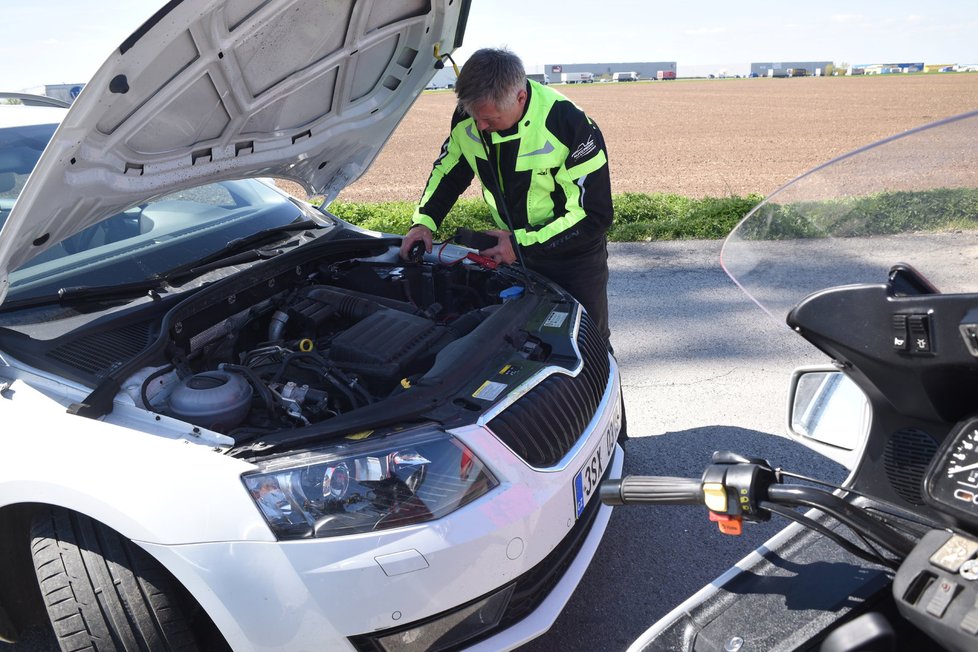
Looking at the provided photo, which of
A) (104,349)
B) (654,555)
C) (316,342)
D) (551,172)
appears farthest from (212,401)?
(551,172)

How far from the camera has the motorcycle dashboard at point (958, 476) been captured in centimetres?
111

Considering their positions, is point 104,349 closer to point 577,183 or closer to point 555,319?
point 555,319

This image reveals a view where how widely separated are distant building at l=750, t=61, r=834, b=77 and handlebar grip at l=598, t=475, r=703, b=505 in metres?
96.4

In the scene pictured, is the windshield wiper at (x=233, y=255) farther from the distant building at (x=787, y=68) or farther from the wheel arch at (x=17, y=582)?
the distant building at (x=787, y=68)

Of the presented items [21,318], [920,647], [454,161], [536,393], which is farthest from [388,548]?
[454,161]

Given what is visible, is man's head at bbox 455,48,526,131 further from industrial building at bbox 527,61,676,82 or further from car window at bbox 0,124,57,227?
industrial building at bbox 527,61,676,82

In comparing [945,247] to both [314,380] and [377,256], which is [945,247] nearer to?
[314,380]

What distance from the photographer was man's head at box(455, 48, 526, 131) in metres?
3.34

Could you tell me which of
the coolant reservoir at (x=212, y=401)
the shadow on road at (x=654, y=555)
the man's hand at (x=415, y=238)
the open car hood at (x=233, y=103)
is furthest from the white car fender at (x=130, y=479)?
the man's hand at (x=415, y=238)

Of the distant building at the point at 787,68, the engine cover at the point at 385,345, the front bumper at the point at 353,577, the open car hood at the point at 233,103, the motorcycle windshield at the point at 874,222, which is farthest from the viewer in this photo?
the distant building at the point at 787,68

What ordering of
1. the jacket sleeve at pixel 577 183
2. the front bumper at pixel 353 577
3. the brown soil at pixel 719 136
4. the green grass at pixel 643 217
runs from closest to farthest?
the front bumper at pixel 353 577
the jacket sleeve at pixel 577 183
the green grass at pixel 643 217
the brown soil at pixel 719 136

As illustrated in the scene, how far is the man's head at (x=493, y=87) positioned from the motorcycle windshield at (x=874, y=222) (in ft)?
6.52

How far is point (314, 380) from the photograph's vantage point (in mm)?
2629

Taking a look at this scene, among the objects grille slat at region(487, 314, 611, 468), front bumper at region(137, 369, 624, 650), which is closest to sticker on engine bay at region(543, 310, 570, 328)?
grille slat at region(487, 314, 611, 468)
